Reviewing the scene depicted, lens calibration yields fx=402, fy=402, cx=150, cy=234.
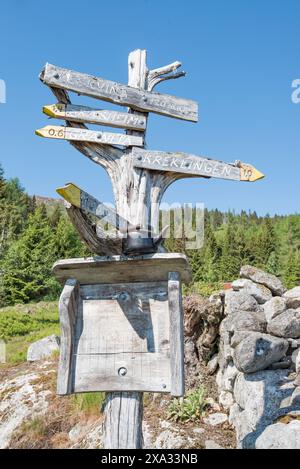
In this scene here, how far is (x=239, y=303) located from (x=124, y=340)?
466 centimetres

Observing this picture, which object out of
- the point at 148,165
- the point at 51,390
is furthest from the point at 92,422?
the point at 148,165

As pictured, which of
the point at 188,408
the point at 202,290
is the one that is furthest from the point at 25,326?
the point at 188,408

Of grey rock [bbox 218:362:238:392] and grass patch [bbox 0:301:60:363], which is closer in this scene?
grey rock [bbox 218:362:238:392]

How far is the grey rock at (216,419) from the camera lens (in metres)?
5.98

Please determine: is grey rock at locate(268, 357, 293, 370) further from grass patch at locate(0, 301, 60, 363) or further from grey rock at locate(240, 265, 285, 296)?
grass patch at locate(0, 301, 60, 363)

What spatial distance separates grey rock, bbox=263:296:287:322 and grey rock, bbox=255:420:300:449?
302cm

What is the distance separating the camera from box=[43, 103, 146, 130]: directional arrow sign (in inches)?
126

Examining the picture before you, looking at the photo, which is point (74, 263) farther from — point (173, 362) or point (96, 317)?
point (173, 362)

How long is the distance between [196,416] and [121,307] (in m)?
3.92

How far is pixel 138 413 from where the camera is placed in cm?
292

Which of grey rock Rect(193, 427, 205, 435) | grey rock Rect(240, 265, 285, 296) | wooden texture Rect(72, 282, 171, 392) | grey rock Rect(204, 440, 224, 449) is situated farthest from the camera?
grey rock Rect(240, 265, 285, 296)

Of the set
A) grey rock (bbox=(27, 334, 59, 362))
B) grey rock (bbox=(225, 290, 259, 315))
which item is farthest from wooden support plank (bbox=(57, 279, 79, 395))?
grey rock (bbox=(27, 334, 59, 362))

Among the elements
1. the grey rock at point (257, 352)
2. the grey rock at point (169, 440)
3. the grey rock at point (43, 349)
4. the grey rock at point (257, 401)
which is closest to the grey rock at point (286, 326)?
the grey rock at point (257, 352)

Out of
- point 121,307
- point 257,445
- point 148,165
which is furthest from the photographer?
point 257,445
